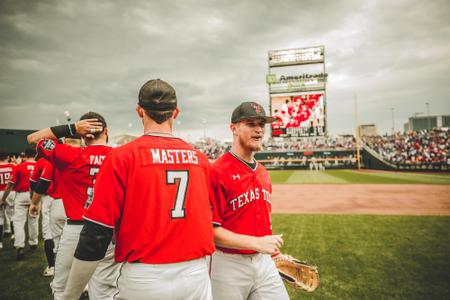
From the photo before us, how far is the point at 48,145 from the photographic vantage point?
3.31 m

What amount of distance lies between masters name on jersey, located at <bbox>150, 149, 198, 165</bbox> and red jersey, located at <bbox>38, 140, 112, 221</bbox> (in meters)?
1.98

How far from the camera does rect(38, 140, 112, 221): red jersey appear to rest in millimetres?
3387

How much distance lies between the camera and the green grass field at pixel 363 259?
15.1ft

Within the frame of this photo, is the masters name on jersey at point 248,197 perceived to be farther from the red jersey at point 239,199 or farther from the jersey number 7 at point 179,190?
the jersey number 7 at point 179,190

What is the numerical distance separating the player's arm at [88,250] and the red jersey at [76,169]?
6.35 feet

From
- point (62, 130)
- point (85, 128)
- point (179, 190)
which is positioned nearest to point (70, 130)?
point (62, 130)

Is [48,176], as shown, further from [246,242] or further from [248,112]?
[246,242]

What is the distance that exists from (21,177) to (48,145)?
5187 millimetres

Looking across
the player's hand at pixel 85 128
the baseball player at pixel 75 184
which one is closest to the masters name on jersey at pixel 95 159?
the baseball player at pixel 75 184

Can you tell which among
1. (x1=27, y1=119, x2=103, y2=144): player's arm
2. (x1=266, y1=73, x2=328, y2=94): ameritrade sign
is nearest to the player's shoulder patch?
(x1=27, y1=119, x2=103, y2=144): player's arm

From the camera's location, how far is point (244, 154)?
291cm

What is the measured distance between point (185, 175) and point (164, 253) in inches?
20.2

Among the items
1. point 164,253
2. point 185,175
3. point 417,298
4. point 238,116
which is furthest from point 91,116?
point 417,298

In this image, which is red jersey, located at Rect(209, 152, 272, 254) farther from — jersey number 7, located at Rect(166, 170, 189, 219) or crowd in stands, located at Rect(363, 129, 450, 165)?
crowd in stands, located at Rect(363, 129, 450, 165)
